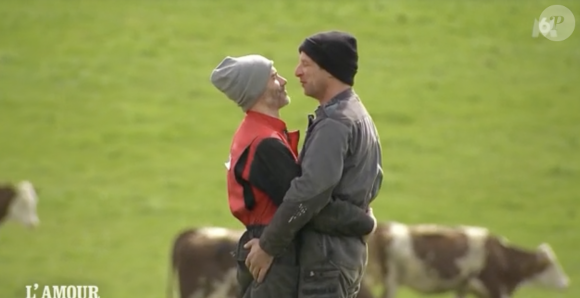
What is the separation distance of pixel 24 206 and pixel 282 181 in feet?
39.3

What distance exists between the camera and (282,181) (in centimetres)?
487

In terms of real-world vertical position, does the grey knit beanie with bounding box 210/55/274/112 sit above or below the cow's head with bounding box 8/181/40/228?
above

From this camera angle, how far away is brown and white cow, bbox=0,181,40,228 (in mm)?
16234

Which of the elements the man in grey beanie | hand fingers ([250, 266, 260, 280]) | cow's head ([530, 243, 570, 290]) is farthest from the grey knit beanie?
cow's head ([530, 243, 570, 290])

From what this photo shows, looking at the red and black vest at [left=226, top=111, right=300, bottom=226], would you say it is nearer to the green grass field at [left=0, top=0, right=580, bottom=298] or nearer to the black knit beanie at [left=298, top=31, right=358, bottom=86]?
the black knit beanie at [left=298, top=31, right=358, bottom=86]

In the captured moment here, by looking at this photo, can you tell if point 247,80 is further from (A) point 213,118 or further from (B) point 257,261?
(A) point 213,118

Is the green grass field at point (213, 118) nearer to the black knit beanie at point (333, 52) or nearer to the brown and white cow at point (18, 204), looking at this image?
the brown and white cow at point (18, 204)

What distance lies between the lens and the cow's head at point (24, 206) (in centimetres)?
1628

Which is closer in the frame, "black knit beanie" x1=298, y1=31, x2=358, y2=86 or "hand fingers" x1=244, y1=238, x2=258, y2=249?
"hand fingers" x1=244, y1=238, x2=258, y2=249

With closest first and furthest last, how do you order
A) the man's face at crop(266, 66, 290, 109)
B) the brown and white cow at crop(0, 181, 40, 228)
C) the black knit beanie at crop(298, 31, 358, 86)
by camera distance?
the black knit beanie at crop(298, 31, 358, 86) → the man's face at crop(266, 66, 290, 109) → the brown and white cow at crop(0, 181, 40, 228)

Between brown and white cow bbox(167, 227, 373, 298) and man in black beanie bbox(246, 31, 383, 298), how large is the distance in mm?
6753

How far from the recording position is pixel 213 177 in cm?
1939

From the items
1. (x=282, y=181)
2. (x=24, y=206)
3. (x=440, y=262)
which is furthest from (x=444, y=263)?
(x=282, y=181)

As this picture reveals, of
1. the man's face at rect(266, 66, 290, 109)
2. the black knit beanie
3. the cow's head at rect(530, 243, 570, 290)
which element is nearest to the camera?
the black knit beanie
